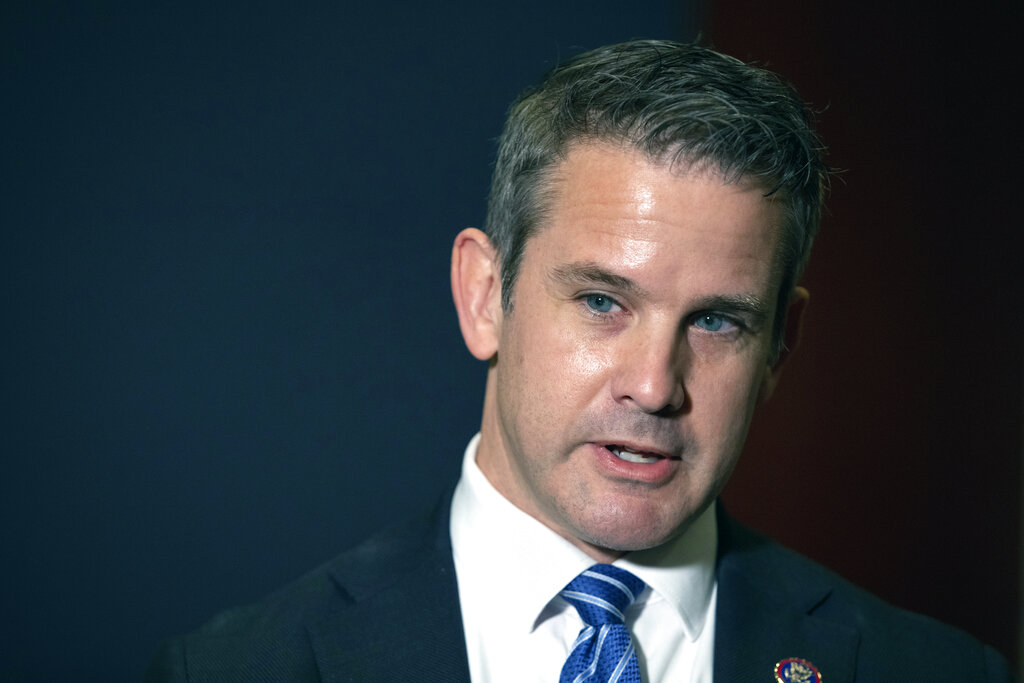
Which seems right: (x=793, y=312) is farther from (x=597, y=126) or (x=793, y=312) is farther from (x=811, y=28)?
(x=811, y=28)

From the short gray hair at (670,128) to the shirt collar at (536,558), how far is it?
0.38m

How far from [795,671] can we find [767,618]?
0.11m

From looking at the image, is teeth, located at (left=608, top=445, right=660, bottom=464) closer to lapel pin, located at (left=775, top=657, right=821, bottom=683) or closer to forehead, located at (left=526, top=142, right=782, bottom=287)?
forehead, located at (left=526, top=142, right=782, bottom=287)

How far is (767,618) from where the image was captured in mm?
2053

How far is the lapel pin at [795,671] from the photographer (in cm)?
197

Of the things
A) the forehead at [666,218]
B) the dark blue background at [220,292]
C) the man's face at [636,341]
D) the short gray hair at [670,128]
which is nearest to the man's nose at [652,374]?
the man's face at [636,341]

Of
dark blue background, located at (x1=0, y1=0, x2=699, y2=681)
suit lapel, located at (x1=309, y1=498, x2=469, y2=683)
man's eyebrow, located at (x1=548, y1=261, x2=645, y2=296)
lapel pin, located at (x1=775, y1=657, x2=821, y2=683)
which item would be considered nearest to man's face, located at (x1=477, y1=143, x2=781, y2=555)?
man's eyebrow, located at (x1=548, y1=261, x2=645, y2=296)

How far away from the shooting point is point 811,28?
335 centimetres

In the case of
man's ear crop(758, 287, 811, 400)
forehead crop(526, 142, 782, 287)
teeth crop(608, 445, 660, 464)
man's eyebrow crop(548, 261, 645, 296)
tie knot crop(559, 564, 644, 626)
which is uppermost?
forehead crop(526, 142, 782, 287)

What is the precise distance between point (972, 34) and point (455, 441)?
80.4 inches

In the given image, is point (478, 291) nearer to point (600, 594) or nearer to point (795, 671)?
point (600, 594)

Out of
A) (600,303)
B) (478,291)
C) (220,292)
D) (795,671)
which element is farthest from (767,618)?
(220,292)

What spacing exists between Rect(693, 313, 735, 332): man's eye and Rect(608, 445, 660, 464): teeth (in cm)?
23

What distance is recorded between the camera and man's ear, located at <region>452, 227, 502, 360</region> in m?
2.03
